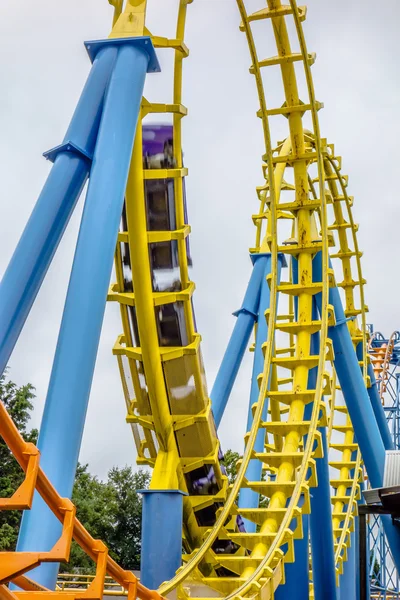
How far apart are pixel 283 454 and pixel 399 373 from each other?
12.6 meters

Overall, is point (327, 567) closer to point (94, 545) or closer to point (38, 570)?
point (38, 570)

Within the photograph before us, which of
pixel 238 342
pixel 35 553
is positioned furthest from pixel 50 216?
pixel 238 342

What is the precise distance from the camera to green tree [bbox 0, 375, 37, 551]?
21.9 m

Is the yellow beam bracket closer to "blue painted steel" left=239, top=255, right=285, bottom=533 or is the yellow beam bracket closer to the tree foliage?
"blue painted steel" left=239, top=255, right=285, bottom=533

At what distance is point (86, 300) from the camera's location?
14.1ft

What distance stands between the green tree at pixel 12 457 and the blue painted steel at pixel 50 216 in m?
17.6

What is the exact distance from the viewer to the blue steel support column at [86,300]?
385 cm

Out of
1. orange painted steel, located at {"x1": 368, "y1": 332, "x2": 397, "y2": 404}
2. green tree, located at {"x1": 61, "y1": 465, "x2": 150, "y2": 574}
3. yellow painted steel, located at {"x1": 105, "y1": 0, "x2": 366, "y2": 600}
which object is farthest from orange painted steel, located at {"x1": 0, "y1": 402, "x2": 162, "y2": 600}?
green tree, located at {"x1": 61, "y1": 465, "x2": 150, "y2": 574}

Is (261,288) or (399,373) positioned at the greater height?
(399,373)

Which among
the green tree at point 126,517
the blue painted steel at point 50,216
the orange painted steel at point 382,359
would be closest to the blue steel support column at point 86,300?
the blue painted steel at point 50,216

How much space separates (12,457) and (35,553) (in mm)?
21574

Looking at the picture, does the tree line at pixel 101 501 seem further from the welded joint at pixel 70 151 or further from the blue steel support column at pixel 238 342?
the welded joint at pixel 70 151

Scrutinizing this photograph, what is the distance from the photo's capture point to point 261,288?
9672 mm

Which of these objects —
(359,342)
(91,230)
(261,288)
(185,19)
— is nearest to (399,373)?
(359,342)
